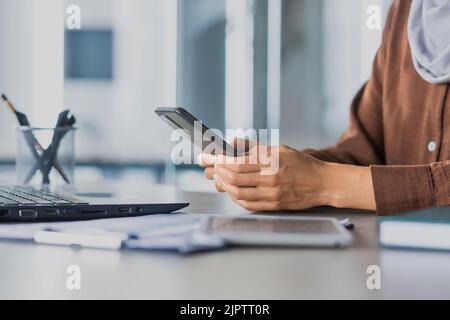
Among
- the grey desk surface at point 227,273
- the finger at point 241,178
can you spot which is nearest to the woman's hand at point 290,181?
the finger at point 241,178

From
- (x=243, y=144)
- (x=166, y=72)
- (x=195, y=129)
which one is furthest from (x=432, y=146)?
(x=166, y=72)

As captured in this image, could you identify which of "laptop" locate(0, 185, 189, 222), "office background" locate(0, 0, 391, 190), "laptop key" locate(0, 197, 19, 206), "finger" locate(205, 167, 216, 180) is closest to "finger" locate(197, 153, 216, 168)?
"finger" locate(205, 167, 216, 180)

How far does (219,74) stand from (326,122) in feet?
2.11

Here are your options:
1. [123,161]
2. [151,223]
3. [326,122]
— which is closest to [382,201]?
[151,223]

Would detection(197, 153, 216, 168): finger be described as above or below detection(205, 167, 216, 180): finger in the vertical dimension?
above

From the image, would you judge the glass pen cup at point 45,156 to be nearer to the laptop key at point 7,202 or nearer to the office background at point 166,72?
the laptop key at point 7,202

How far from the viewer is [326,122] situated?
3.43m

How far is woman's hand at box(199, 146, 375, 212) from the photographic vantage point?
85 cm

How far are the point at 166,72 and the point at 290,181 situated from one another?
2.86 meters

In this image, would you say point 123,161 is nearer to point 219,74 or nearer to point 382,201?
point 219,74

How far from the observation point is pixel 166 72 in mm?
3633

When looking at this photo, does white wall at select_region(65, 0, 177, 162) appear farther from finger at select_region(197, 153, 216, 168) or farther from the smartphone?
the smartphone

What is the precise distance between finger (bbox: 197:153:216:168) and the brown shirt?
0.24 meters
